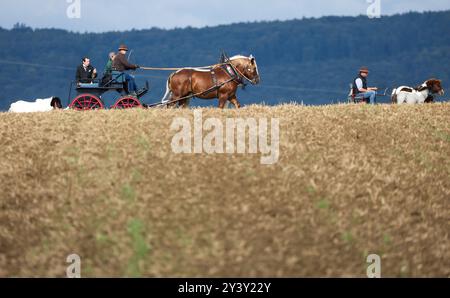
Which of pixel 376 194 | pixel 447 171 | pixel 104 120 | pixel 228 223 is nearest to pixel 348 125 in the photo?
pixel 447 171

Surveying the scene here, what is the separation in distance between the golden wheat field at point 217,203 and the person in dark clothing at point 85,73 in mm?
3488

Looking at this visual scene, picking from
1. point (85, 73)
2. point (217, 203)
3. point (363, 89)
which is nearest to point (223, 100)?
point (85, 73)

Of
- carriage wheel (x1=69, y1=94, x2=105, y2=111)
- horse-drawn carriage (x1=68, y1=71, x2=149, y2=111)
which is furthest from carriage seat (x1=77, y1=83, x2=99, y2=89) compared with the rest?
carriage wheel (x1=69, y1=94, x2=105, y2=111)

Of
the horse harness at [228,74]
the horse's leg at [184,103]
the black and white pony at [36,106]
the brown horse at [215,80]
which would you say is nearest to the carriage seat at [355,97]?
the brown horse at [215,80]

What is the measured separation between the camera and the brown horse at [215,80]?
929 inches

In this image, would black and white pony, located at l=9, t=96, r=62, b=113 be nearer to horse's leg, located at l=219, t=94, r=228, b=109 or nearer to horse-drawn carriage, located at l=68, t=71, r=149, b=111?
horse-drawn carriage, located at l=68, t=71, r=149, b=111

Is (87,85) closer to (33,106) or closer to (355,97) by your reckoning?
(33,106)

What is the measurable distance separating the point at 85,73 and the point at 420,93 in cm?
1457

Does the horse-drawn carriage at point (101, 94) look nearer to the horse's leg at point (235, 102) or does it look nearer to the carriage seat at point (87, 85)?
the carriage seat at point (87, 85)

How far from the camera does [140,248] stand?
12.5 metres

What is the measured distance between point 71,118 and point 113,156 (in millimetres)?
4772

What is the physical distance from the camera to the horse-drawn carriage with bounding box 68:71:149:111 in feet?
77.8
